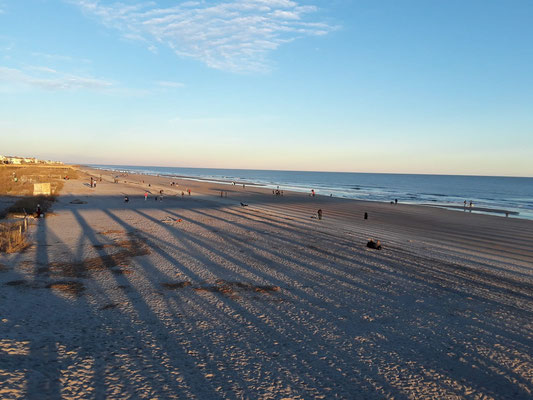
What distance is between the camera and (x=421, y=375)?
5957mm

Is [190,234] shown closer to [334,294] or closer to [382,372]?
[334,294]

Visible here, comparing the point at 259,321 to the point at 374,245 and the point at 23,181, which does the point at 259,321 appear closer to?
the point at 374,245

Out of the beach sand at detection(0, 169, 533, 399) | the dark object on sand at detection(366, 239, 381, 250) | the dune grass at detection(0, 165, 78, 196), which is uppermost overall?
the dune grass at detection(0, 165, 78, 196)

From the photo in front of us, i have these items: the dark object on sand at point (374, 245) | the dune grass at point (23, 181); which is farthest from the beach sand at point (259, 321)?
the dune grass at point (23, 181)

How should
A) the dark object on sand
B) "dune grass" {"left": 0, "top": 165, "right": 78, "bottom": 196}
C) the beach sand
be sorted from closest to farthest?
the beach sand < the dark object on sand < "dune grass" {"left": 0, "top": 165, "right": 78, "bottom": 196}

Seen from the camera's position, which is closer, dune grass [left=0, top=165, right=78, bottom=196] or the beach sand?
the beach sand

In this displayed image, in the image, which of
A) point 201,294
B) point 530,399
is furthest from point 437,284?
point 201,294

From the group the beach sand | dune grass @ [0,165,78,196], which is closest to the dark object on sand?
the beach sand

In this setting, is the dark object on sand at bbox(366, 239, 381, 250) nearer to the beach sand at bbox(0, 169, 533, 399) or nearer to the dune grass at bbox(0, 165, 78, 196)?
the beach sand at bbox(0, 169, 533, 399)

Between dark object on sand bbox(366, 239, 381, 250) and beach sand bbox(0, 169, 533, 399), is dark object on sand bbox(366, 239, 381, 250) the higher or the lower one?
the higher one

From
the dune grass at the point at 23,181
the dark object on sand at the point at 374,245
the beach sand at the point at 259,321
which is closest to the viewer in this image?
the beach sand at the point at 259,321

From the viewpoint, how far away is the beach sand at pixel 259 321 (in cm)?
552

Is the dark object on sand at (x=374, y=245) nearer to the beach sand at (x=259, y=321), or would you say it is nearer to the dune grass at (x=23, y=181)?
the beach sand at (x=259, y=321)

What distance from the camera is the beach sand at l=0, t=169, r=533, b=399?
5520mm
